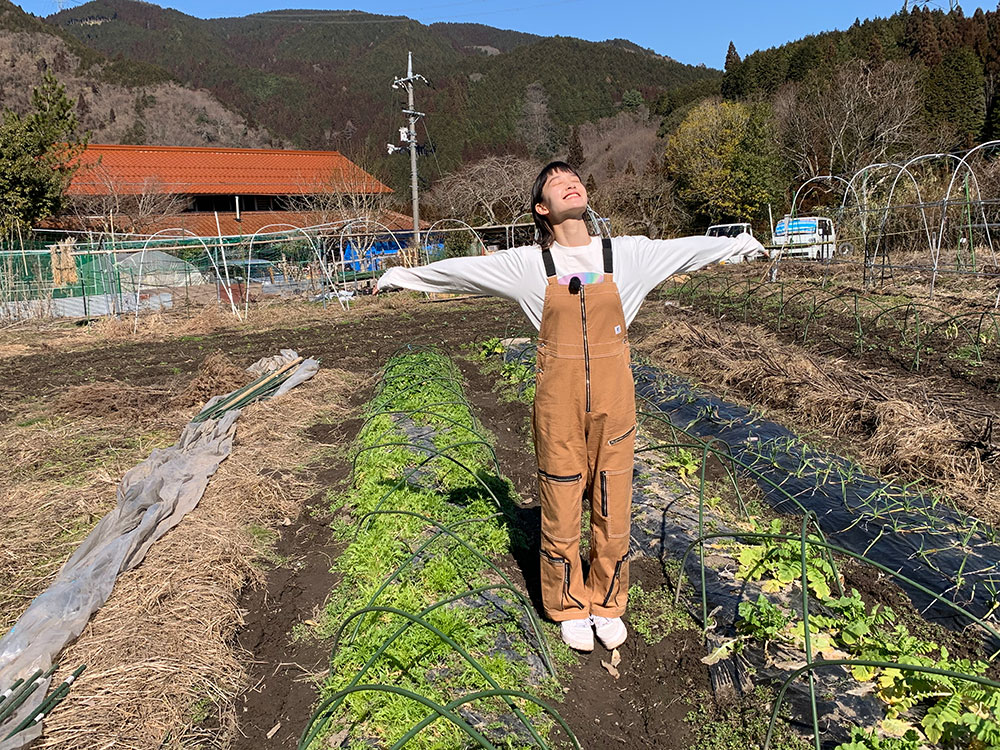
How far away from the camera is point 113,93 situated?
50469 mm

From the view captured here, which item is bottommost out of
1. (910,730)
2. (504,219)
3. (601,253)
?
(910,730)

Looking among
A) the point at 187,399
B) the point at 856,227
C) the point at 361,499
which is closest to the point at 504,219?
the point at 856,227

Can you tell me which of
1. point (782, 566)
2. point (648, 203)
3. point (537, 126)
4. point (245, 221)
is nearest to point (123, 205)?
point (245, 221)

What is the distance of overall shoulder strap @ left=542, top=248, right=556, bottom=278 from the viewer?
2312mm

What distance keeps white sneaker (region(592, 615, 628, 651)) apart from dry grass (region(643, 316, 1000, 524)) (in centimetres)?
227

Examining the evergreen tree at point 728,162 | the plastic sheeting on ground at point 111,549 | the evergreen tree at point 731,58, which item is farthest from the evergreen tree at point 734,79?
the plastic sheeting on ground at point 111,549

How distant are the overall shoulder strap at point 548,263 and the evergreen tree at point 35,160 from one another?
1955 cm

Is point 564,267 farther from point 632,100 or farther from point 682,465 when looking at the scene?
point 632,100

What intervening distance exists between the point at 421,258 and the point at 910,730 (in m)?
17.6

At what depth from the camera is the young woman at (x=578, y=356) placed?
7.44 feet

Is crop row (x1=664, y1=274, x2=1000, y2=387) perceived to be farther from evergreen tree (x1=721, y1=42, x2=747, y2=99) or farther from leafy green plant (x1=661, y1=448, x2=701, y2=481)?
evergreen tree (x1=721, y1=42, x2=747, y2=99)

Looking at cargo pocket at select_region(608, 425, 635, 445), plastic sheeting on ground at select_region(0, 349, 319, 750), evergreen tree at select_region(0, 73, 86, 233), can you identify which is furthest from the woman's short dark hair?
evergreen tree at select_region(0, 73, 86, 233)

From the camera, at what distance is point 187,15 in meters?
119

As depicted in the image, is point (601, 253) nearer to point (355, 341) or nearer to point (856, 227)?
point (355, 341)
